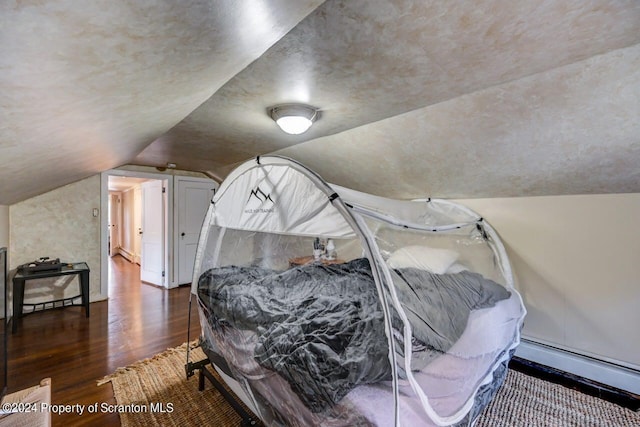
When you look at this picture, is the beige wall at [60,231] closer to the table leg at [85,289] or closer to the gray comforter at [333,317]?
the table leg at [85,289]

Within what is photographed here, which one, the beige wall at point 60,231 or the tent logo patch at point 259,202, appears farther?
the beige wall at point 60,231

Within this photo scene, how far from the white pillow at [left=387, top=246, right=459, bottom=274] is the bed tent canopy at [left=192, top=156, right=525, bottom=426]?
0.01 meters

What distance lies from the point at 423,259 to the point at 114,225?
32.2ft

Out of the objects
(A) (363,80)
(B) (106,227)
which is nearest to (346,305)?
(A) (363,80)

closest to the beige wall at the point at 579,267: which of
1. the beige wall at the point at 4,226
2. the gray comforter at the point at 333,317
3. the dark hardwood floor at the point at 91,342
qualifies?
the gray comforter at the point at 333,317

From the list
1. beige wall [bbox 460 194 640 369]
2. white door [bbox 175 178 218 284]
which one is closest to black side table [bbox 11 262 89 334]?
white door [bbox 175 178 218 284]

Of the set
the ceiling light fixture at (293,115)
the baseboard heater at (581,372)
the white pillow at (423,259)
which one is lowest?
the baseboard heater at (581,372)

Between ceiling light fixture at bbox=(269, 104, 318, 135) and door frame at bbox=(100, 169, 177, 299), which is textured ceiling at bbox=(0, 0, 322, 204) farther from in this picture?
door frame at bbox=(100, 169, 177, 299)

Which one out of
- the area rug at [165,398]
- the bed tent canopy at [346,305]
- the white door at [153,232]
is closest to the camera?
the bed tent canopy at [346,305]

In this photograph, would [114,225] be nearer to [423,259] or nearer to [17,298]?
[17,298]

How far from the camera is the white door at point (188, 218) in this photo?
4.93 meters

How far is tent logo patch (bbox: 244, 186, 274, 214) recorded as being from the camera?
Answer: 1929 millimetres

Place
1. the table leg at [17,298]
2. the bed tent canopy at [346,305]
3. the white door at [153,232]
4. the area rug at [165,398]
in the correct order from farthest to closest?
the white door at [153,232]
the table leg at [17,298]
the area rug at [165,398]
the bed tent canopy at [346,305]

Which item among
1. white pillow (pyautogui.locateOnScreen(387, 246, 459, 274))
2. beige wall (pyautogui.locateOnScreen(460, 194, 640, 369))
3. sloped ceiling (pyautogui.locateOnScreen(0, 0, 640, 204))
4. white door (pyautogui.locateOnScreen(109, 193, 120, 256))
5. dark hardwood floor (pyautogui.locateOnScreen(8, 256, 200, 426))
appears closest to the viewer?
sloped ceiling (pyautogui.locateOnScreen(0, 0, 640, 204))
